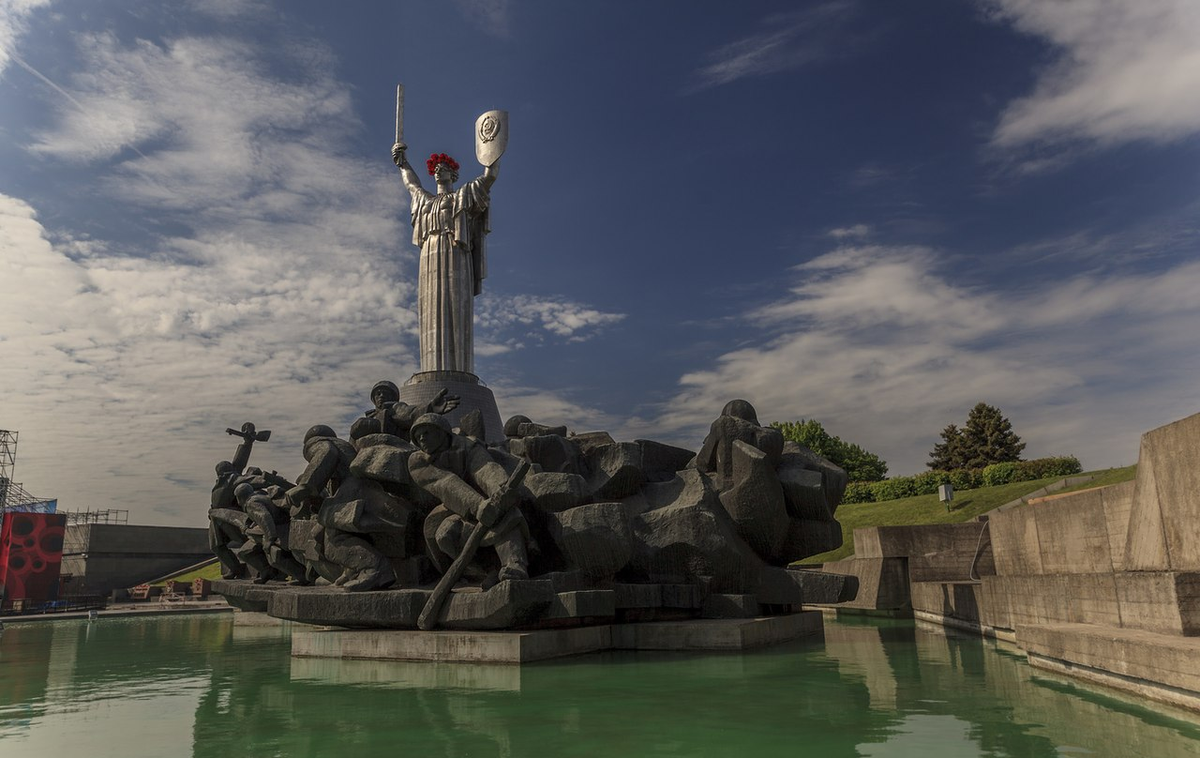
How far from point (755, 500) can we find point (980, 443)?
50.5 metres

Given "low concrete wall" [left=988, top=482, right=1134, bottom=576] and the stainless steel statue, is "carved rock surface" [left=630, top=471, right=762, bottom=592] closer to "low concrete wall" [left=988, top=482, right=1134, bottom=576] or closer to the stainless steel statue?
"low concrete wall" [left=988, top=482, right=1134, bottom=576]

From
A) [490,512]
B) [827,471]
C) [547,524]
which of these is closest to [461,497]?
[490,512]

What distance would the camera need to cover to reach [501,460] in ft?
36.6

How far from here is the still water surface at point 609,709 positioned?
210 inches

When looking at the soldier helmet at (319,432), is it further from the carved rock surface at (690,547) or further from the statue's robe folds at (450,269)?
the statue's robe folds at (450,269)

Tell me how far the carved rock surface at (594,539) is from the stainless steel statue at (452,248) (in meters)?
14.0

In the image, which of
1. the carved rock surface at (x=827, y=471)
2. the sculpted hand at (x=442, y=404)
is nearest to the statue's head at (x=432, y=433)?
the sculpted hand at (x=442, y=404)

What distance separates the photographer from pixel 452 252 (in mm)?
24547

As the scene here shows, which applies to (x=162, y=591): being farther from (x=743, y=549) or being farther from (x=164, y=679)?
(x=743, y=549)

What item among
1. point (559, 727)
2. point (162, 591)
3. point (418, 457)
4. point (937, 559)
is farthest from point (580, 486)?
point (162, 591)

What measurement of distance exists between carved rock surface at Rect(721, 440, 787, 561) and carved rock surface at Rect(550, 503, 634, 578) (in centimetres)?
199

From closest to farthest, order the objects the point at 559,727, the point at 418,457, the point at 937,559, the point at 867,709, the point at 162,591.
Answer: the point at 559,727, the point at 867,709, the point at 418,457, the point at 937,559, the point at 162,591

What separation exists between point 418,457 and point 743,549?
483 cm

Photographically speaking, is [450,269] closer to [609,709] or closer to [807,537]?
[807,537]
